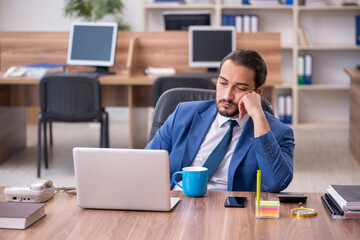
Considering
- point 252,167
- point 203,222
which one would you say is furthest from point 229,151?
point 203,222

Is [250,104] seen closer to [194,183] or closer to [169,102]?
[194,183]

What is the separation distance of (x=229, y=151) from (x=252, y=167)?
0.36ft

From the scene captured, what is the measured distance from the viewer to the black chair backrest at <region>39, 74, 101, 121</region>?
13.5 ft

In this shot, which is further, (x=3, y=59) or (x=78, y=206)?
(x=3, y=59)

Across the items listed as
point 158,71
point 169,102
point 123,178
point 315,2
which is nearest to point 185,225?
point 123,178

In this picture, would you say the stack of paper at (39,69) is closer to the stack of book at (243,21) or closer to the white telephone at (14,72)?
the white telephone at (14,72)

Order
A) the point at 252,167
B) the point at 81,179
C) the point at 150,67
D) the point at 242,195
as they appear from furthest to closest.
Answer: the point at 150,67
the point at 252,167
the point at 242,195
the point at 81,179

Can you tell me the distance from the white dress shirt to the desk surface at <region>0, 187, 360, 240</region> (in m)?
0.36

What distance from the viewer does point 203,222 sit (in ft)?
5.00

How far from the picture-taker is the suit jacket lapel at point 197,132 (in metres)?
2.10

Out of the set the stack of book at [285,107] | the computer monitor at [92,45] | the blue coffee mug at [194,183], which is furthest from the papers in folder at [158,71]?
the blue coffee mug at [194,183]

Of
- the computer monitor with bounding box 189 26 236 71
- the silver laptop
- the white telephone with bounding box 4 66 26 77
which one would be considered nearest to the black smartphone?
the silver laptop

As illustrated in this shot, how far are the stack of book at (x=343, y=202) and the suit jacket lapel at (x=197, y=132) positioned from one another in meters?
0.54

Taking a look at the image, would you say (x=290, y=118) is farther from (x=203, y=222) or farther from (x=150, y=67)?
(x=203, y=222)
